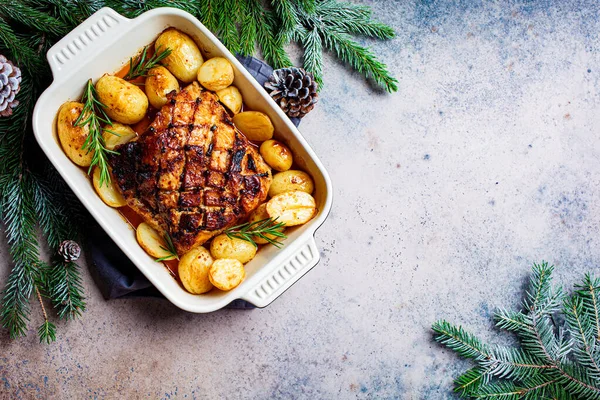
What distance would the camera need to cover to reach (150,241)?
1.90 metres

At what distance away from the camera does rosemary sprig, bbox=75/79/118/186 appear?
180 cm

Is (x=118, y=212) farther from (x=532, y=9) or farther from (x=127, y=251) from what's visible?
(x=532, y=9)

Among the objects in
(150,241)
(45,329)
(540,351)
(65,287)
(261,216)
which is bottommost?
(45,329)

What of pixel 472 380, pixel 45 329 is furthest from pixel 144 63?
pixel 472 380

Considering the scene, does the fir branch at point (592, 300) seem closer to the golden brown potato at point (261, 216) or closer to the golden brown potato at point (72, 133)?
the golden brown potato at point (261, 216)

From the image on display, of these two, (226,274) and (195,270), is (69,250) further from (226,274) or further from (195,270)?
(226,274)

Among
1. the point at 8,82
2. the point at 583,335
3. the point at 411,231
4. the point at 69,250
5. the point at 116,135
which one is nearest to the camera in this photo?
the point at 8,82

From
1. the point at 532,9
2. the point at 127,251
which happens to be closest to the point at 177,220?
the point at 127,251

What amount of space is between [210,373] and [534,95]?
69.2 inches

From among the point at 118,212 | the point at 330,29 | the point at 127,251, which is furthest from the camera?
the point at 330,29

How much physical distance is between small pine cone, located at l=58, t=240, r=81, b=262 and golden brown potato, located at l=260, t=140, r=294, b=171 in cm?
77

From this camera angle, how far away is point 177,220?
5.99 feet

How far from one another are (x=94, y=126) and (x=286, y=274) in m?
0.81

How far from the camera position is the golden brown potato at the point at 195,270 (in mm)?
1867
